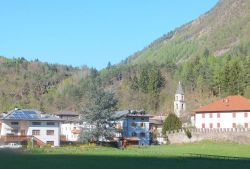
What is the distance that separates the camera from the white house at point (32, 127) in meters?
91.6

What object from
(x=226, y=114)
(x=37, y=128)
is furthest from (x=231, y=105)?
(x=37, y=128)

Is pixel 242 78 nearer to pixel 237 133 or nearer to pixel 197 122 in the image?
pixel 197 122

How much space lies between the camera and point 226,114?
328 ft

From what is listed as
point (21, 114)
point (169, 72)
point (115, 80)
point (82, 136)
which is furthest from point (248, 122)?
point (115, 80)

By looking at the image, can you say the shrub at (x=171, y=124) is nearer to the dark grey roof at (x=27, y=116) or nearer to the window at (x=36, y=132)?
the dark grey roof at (x=27, y=116)

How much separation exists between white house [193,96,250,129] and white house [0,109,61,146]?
2949 centimetres

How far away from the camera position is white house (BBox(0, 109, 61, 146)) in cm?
9162

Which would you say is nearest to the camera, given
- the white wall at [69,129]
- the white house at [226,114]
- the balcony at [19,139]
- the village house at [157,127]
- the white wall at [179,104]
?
the balcony at [19,139]

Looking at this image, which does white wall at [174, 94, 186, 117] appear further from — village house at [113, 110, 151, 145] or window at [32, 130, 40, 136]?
window at [32, 130, 40, 136]

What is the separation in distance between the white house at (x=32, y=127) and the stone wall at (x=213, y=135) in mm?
21856

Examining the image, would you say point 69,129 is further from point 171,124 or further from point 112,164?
point 112,164

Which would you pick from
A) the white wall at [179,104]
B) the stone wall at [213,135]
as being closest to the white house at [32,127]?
the stone wall at [213,135]

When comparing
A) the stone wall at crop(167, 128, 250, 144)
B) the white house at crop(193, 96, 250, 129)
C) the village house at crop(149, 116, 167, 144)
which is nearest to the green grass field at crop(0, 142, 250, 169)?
the stone wall at crop(167, 128, 250, 144)

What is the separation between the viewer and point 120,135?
344 ft
